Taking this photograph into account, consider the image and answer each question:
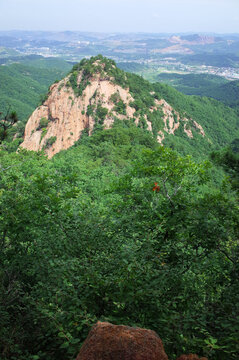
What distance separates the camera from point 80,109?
177 feet

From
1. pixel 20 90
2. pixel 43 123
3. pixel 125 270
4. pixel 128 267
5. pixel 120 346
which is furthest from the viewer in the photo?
pixel 20 90

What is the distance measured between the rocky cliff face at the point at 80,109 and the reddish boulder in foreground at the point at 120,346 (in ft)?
155

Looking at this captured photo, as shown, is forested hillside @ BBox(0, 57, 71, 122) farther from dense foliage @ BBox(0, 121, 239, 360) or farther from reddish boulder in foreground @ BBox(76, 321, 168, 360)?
reddish boulder in foreground @ BBox(76, 321, 168, 360)

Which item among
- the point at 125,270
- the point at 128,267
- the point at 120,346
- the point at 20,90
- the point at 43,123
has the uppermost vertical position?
the point at 20,90

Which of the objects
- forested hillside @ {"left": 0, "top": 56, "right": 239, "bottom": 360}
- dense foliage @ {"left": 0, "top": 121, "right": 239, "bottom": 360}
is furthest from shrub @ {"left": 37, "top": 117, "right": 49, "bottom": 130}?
dense foliage @ {"left": 0, "top": 121, "right": 239, "bottom": 360}

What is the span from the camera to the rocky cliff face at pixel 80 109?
5184 centimetres

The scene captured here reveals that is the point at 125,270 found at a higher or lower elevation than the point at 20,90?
lower

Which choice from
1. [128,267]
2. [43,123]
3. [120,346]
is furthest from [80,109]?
[120,346]

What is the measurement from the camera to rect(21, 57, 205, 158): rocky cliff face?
5184cm

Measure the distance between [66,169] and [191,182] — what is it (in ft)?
59.9

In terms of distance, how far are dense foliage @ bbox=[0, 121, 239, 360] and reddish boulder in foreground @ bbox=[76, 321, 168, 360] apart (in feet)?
1.10

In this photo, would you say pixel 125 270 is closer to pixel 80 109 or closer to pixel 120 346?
pixel 120 346

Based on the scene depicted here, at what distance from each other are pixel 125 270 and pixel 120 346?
1586 millimetres

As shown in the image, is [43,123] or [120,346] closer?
[120,346]
